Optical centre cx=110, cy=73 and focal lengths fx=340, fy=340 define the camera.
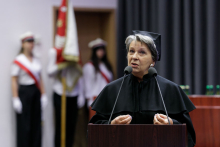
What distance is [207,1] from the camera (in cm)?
437

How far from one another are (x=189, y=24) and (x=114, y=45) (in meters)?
1.79

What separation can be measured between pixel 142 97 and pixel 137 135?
41 centimetres

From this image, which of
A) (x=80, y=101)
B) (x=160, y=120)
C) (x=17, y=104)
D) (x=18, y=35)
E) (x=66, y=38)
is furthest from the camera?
(x=18, y=35)

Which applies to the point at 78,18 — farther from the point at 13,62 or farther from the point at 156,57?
the point at 156,57

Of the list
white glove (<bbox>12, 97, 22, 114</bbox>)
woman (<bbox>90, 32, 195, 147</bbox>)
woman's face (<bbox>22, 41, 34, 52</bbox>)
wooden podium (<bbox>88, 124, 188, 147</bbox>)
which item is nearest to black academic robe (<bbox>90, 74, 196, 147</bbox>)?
woman (<bbox>90, 32, 195, 147</bbox>)

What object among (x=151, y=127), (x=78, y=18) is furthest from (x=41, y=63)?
(x=151, y=127)

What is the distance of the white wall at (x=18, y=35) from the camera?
5172mm

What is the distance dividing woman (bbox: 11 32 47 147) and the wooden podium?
3.39 m

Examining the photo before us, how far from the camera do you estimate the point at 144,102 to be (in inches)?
78.1

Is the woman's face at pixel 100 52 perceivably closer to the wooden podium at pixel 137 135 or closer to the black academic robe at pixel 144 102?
the black academic robe at pixel 144 102

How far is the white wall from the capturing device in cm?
517

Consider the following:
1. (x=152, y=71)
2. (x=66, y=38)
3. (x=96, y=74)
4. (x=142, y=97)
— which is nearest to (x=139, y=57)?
(x=152, y=71)

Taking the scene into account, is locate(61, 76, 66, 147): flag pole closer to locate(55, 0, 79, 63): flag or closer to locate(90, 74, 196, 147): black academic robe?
locate(55, 0, 79, 63): flag

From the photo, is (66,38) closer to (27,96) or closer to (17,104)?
(27,96)
